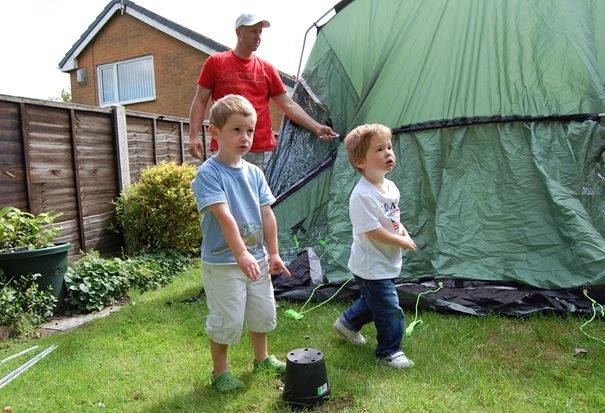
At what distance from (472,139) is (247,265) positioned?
2.11m

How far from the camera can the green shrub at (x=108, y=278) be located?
361 centimetres

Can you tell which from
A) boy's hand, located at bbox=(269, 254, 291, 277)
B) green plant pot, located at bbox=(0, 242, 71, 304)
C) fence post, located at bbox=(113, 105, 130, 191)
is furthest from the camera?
fence post, located at bbox=(113, 105, 130, 191)

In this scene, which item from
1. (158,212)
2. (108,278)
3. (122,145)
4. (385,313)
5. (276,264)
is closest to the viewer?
(276,264)

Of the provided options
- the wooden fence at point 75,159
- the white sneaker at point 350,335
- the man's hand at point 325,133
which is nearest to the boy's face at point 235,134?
the white sneaker at point 350,335

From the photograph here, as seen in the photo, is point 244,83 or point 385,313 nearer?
point 385,313

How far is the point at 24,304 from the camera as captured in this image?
3.24 metres

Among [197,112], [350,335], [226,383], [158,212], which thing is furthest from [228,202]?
[158,212]

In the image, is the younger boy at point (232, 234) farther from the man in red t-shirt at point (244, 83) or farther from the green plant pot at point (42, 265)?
the green plant pot at point (42, 265)

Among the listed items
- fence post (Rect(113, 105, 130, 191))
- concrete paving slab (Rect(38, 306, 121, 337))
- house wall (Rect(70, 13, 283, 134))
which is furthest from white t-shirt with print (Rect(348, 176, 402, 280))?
house wall (Rect(70, 13, 283, 134))

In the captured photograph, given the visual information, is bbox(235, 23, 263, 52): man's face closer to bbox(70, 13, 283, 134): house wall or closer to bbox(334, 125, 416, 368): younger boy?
bbox(334, 125, 416, 368): younger boy

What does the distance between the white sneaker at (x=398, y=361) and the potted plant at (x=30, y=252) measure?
254 centimetres

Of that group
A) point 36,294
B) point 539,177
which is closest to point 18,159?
point 36,294

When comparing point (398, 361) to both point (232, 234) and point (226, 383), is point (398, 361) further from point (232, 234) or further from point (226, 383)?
point (232, 234)

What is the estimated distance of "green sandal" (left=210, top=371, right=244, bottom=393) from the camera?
2006 millimetres
